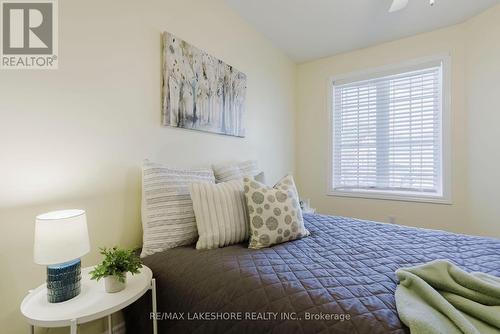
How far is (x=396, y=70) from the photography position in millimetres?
2834

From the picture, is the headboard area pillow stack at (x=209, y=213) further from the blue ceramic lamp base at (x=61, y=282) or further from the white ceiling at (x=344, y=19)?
the white ceiling at (x=344, y=19)

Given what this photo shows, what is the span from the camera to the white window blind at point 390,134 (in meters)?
2.69

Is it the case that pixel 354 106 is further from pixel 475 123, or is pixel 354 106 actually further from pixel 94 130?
pixel 94 130

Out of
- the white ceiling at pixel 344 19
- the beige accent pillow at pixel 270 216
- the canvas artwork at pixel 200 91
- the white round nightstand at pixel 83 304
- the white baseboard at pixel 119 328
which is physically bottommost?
the white baseboard at pixel 119 328

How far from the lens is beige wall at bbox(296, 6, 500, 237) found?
229cm

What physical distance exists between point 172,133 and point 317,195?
2282 mm

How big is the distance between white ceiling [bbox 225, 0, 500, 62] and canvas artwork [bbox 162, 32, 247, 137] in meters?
0.65

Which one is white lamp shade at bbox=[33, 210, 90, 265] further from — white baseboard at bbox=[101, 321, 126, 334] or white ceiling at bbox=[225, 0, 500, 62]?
white ceiling at bbox=[225, 0, 500, 62]

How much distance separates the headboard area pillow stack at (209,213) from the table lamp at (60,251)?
0.39 metres

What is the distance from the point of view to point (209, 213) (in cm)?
144

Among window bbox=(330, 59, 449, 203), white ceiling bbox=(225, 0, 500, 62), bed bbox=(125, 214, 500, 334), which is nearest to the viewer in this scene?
bed bbox=(125, 214, 500, 334)
